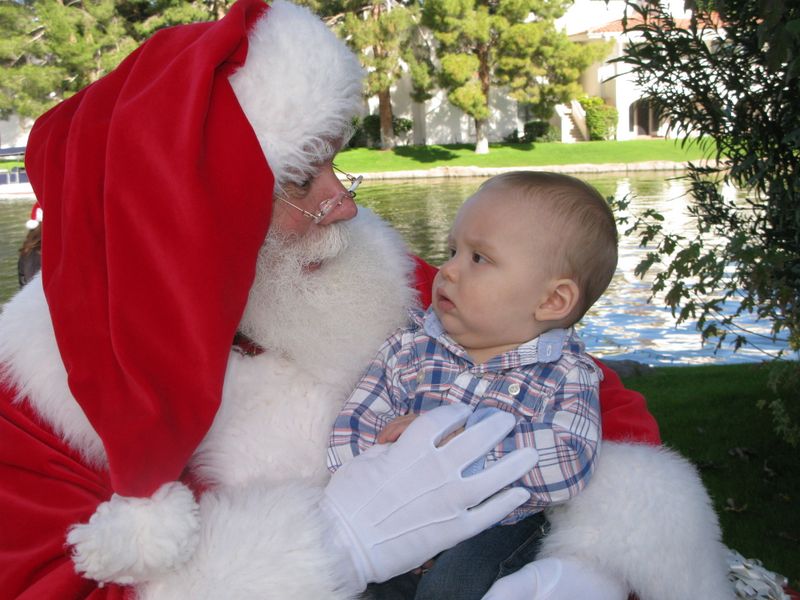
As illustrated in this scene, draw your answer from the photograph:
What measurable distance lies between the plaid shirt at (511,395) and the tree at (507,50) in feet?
90.5

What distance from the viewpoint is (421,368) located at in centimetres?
207

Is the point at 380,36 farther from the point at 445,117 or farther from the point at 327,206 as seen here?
the point at 327,206

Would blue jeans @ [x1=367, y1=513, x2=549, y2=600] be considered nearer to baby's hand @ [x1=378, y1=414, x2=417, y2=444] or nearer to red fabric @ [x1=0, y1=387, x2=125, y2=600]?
baby's hand @ [x1=378, y1=414, x2=417, y2=444]

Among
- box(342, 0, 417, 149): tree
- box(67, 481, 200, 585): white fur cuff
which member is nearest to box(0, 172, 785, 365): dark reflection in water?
box(67, 481, 200, 585): white fur cuff

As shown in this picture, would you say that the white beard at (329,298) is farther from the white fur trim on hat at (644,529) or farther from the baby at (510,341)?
the white fur trim on hat at (644,529)

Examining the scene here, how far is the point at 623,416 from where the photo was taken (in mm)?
2131

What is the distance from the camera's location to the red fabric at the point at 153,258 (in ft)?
5.11

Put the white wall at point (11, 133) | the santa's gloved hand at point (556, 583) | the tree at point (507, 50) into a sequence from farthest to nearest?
the white wall at point (11, 133) < the tree at point (507, 50) < the santa's gloved hand at point (556, 583)

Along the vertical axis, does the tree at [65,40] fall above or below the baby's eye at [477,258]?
above

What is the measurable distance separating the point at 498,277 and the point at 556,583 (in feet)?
2.35

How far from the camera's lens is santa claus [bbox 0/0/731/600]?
1.57 meters

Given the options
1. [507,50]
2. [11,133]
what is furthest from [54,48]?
[507,50]

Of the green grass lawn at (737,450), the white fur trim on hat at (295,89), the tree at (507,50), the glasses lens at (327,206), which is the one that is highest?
the tree at (507,50)

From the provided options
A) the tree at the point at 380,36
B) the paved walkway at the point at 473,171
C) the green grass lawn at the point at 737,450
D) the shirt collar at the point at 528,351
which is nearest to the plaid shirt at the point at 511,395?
the shirt collar at the point at 528,351
